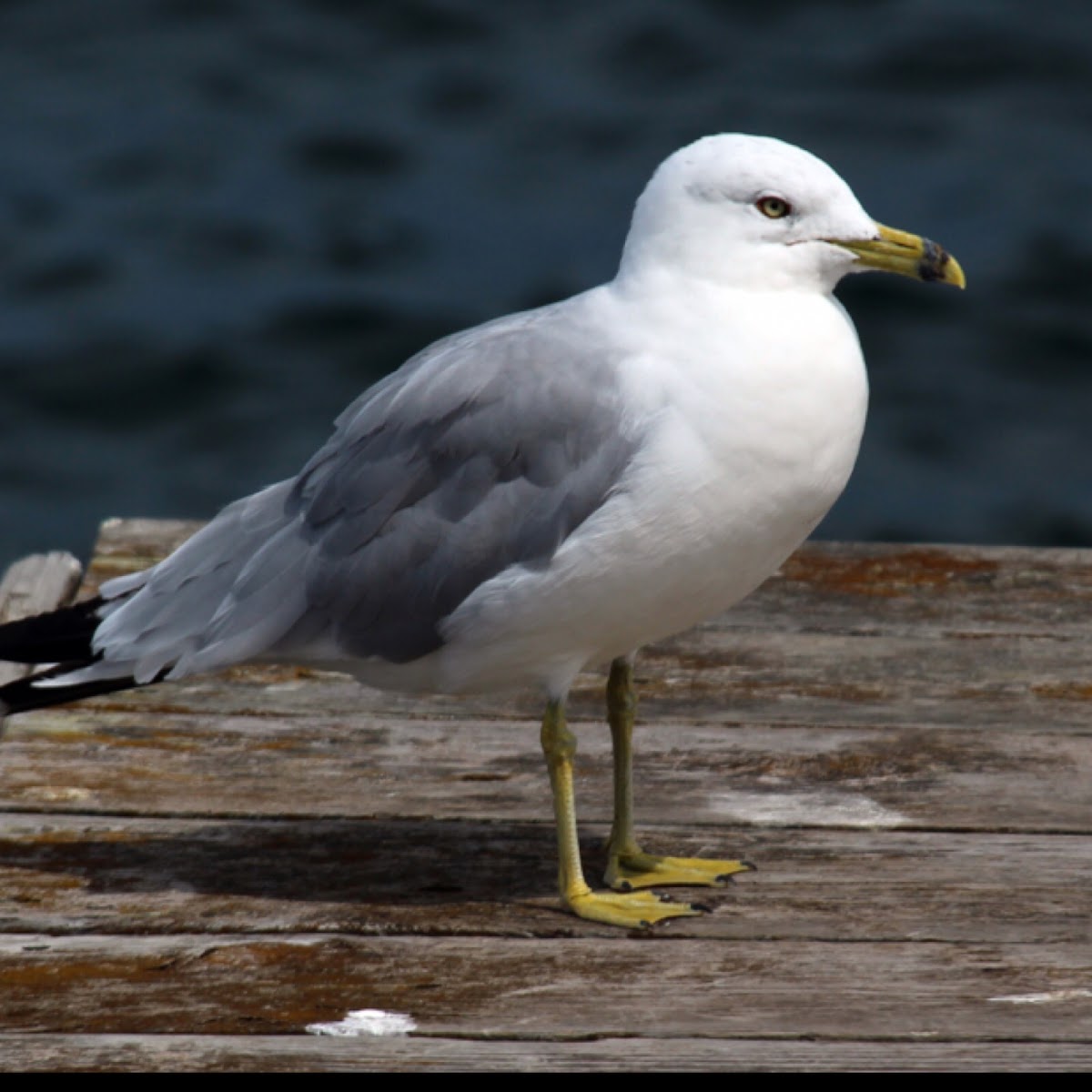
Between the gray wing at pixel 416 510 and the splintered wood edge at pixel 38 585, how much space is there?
47.4 inches

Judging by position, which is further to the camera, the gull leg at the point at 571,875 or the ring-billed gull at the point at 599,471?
the gull leg at the point at 571,875

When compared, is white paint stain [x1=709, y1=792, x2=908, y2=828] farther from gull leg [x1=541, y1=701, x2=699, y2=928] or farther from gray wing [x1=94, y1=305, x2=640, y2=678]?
gray wing [x1=94, y1=305, x2=640, y2=678]

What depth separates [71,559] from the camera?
207 inches

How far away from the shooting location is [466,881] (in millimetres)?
3707

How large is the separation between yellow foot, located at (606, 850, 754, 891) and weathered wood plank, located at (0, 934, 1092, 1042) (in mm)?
198

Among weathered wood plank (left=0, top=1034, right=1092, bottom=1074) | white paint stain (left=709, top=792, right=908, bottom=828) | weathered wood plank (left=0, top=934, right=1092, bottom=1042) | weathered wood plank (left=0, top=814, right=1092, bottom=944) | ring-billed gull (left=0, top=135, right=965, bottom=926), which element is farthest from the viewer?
white paint stain (left=709, top=792, right=908, bottom=828)

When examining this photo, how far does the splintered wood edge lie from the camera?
16.1ft

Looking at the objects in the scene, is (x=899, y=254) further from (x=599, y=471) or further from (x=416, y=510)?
(x=416, y=510)

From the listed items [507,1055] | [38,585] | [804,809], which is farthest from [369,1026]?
[38,585]

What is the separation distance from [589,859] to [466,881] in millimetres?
272

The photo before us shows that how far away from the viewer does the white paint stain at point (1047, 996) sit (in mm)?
3252

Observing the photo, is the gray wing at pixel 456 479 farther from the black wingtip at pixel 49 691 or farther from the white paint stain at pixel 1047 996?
the white paint stain at pixel 1047 996

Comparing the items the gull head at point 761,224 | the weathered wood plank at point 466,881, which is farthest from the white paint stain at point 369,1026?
the gull head at point 761,224

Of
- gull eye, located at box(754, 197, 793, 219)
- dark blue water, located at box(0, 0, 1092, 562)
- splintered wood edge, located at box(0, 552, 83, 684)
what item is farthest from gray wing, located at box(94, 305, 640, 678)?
dark blue water, located at box(0, 0, 1092, 562)
